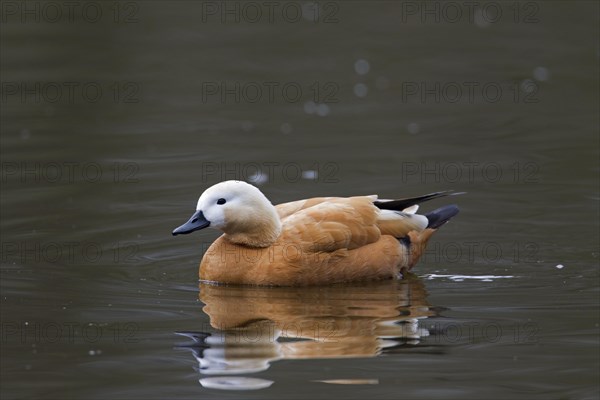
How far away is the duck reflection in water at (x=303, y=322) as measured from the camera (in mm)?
7887

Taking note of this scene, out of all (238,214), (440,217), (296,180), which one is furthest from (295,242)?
(296,180)

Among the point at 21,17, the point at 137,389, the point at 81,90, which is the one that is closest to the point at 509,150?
the point at 81,90

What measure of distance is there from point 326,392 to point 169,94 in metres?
9.98

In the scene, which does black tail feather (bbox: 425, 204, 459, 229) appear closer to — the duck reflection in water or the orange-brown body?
the orange-brown body

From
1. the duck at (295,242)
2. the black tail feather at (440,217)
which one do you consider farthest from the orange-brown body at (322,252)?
the black tail feather at (440,217)

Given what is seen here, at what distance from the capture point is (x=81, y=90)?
1661 centimetres

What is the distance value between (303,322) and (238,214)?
4.59ft

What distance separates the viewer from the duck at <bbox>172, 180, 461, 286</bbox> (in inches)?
381

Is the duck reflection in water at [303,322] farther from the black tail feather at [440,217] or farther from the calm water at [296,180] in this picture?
the black tail feather at [440,217]

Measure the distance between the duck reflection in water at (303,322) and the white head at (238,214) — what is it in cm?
44

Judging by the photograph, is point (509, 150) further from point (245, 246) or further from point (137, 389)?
point (137, 389)

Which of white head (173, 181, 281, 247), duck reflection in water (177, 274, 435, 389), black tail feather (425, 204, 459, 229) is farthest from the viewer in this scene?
black tail feather (425, 204, 459, 229)

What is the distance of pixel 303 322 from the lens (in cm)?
870

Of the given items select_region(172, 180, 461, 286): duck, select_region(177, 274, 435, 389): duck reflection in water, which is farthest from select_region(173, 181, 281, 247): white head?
select_region(177, 274, 435, 389): duck reflection in water
